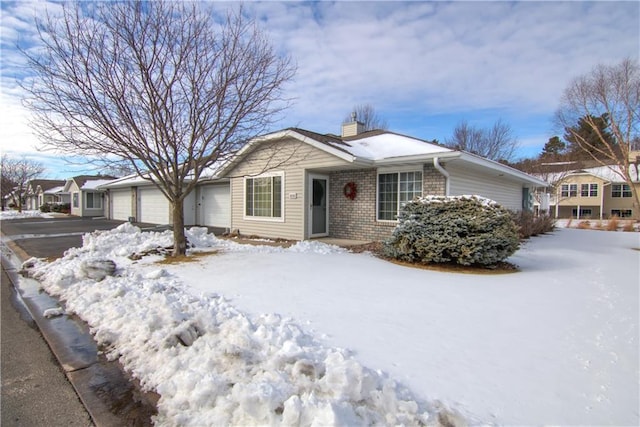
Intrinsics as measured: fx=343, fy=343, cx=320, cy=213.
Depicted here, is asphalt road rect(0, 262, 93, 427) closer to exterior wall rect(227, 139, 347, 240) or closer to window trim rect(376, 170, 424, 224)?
exterior wall rect(227, 139, 347, 240)

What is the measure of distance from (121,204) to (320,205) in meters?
21.0

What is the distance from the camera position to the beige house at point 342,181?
33.0ft

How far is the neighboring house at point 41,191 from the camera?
153 feet

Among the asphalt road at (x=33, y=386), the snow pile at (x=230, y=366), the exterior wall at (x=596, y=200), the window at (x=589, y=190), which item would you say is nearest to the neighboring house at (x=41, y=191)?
the asphalt road at (x=33, y=386)

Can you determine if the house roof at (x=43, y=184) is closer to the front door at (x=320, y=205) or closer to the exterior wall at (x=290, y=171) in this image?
the exterior wall at (x=290, y=171)

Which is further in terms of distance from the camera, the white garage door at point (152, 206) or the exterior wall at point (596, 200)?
the exterior wall at point (596, 200)

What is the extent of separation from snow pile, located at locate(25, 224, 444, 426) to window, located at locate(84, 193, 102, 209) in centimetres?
3220

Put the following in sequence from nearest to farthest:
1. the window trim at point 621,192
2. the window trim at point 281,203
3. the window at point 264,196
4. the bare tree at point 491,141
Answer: the window trim at point 281,203, the window at point 264,196, the bare tree at point 491,141, the window trim at point 621,192

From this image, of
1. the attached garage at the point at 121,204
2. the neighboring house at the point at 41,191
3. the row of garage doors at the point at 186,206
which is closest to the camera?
the row of garage doors at the point at 186,206

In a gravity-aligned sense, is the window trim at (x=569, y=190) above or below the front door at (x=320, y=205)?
above

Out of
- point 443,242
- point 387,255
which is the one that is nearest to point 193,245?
point 387,255

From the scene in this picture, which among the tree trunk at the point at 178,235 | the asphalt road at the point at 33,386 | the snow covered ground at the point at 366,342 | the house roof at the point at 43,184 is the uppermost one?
the house roof at the point at 43,184

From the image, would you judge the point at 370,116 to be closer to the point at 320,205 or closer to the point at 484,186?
the point at 484,186

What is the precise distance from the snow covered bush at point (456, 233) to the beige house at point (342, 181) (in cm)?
160
